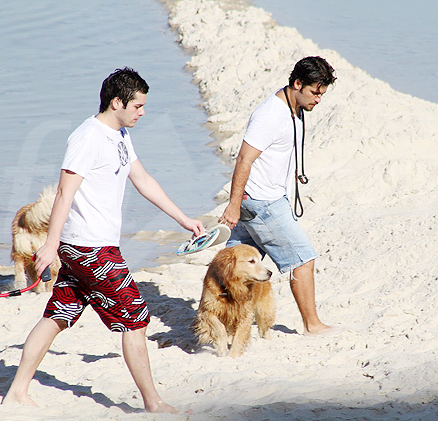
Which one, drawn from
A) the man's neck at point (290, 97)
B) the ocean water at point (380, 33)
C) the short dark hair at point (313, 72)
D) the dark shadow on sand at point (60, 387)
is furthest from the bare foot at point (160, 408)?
the ocean water at point (380, 33)

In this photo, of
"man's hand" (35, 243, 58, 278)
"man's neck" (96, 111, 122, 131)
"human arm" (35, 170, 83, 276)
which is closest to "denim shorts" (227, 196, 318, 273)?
"man's neck" (96, 111, 122, 131)

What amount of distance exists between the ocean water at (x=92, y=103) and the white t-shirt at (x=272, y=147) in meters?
3.37

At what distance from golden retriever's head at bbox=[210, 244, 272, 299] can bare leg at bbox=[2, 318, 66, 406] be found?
5.21 ft

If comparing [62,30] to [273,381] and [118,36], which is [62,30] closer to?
[118,36]

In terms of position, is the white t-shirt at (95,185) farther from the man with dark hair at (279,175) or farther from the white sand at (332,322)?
the man with dark hair at (279,175)

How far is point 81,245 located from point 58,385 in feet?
4.60

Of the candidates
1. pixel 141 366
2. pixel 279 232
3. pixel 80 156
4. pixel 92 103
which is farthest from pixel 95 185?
pixel 92 103

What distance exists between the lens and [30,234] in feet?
23.5

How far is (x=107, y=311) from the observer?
4168 millimetres

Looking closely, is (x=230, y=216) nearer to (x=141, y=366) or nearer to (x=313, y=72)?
(x=313, y=72)

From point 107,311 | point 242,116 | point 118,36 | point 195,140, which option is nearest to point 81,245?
point 107,311

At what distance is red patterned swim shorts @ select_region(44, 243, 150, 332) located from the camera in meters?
4.07

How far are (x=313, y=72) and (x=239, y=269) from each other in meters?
1.60

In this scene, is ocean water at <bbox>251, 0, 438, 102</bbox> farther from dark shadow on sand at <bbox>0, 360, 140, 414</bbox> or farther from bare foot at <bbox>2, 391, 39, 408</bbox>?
bare foot at <bbox>2, 391, 39, 408</bbox>
